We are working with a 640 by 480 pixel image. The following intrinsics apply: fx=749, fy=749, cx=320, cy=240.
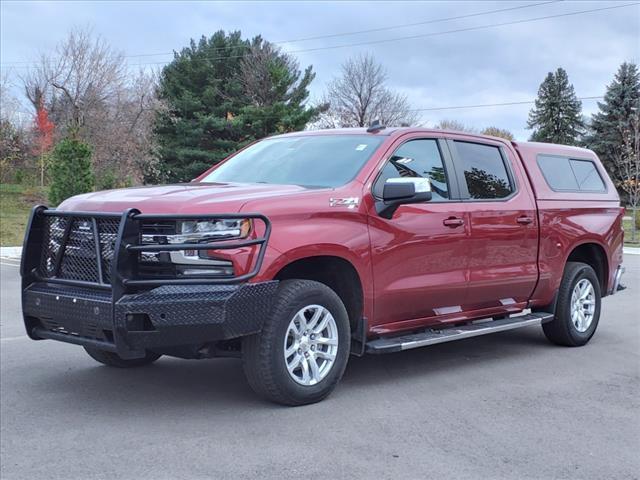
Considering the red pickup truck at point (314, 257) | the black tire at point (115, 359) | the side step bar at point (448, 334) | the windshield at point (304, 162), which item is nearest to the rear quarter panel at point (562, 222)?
the red pickup truck at point (314, 257)

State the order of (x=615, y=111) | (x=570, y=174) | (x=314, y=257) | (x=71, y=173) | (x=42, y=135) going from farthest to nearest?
(x=615, y=111) < (x=42, y=135) < (x=71, y=173) < (x=570, y=174) < (x=314, y=257)

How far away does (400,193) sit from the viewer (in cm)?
547

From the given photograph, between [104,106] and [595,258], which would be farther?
[104,106]

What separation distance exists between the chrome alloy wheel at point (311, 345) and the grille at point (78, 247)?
1.27 meters

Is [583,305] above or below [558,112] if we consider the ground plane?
below

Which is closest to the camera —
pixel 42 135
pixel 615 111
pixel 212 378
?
pixel 212 378

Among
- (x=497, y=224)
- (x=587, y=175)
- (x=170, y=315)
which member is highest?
(x=587, y=175)

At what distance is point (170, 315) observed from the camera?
4.48 meters

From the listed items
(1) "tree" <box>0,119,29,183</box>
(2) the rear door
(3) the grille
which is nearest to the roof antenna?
(2) the rear door

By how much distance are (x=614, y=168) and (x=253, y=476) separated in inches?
1992

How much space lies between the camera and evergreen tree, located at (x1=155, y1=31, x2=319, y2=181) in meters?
39.0

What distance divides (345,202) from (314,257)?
451 millimetres

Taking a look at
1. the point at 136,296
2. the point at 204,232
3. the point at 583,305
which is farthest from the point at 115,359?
the point at 583,305

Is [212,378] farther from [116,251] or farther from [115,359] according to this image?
[116,251]
